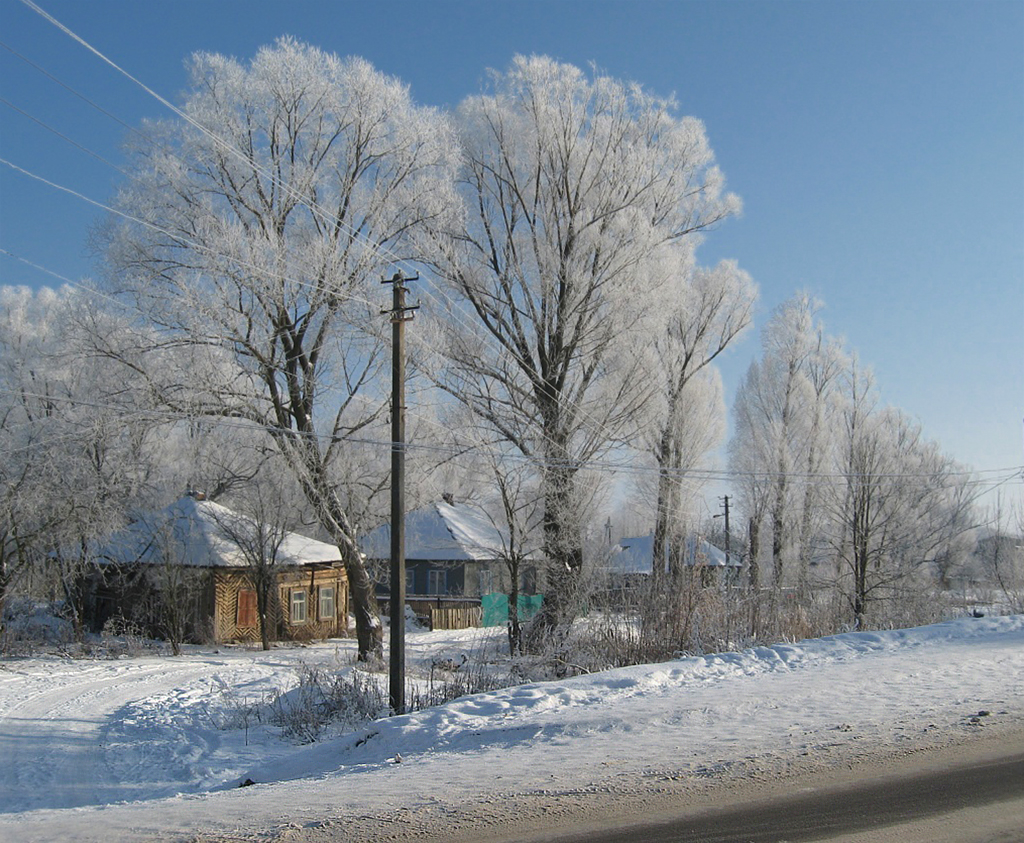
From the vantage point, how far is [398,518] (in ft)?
49.0

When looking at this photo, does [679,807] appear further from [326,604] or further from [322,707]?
[326,604]

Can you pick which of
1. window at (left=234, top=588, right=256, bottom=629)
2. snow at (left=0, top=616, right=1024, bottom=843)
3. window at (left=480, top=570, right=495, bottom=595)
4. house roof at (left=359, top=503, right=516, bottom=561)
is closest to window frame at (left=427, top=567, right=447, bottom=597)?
house roof at (left=359, top=503, right=516, bottom=561)

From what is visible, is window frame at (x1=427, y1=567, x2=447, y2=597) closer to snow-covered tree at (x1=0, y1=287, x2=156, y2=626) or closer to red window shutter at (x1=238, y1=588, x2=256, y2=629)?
red window shutter at (x1=238, y1=588, x2=256, y2=629)

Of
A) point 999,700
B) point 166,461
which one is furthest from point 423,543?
point 999,700

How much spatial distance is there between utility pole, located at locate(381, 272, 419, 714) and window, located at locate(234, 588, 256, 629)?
18758 millimetres

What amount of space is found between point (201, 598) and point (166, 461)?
16.4 feet

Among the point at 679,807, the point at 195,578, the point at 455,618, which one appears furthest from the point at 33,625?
the point at 679,807

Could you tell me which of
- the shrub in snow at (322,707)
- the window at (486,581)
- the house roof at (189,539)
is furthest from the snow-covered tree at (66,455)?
the window at (486,581)

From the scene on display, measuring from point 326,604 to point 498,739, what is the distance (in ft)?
92.3

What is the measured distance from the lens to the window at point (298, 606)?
3409 centimetres

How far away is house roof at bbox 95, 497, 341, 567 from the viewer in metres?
30.0

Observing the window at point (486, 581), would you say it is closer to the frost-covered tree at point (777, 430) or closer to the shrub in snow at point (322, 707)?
the frost-covered tree at point (777, 430)

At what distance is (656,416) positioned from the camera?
81.5 feet

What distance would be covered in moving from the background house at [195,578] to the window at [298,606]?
4 cm
